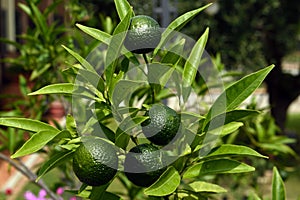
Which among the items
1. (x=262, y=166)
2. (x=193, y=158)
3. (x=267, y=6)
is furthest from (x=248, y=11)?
(x=193, y=158)

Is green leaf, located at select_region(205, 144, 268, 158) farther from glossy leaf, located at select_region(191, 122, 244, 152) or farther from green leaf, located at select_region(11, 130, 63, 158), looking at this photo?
green leaf, located at select_region(11, 130, 63, 158)

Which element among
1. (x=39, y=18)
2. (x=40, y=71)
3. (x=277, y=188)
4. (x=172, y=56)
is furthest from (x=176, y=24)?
(x=40, y=71)

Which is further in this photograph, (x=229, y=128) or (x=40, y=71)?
(x=40, y=71)

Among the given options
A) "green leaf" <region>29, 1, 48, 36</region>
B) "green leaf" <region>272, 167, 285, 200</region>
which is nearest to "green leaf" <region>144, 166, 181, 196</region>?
"green leaf" <region>272, 167, 285, 200</region>

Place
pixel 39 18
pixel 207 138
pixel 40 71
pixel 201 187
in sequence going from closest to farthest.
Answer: pixel 207 138 → pixel 201 187 → pixel 39 18 → pixel 40 71

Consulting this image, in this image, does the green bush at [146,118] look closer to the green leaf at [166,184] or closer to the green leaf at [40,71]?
the green leaf at [166,184]

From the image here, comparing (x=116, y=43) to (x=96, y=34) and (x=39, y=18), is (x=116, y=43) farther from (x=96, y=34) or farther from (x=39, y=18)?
(x=39, y=18)
